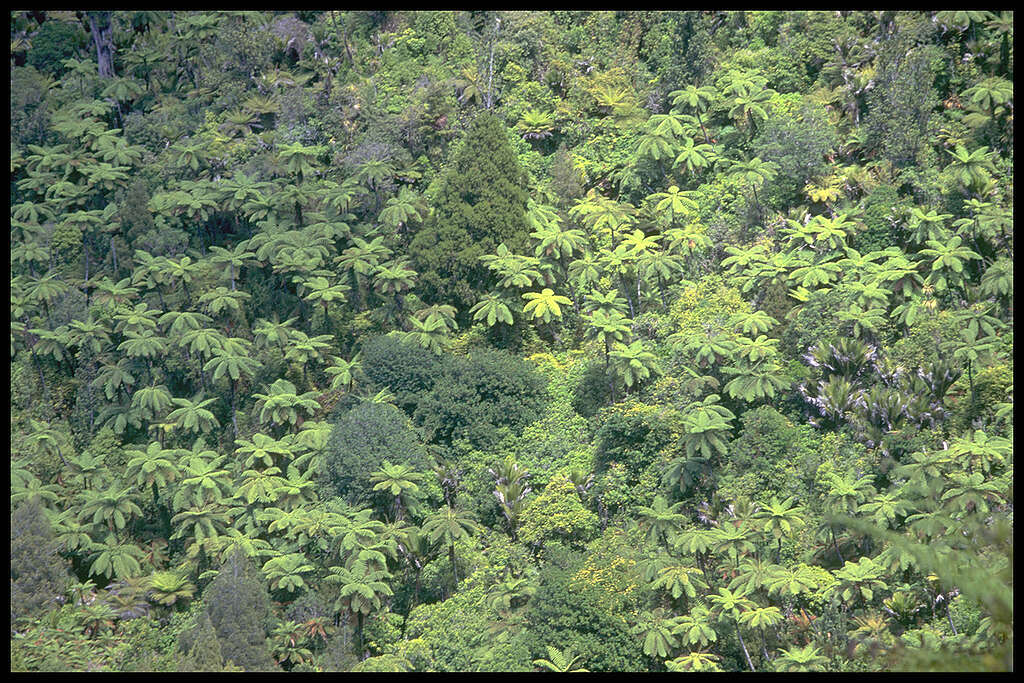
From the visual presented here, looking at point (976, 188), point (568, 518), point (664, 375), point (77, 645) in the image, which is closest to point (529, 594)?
point (568, 518)

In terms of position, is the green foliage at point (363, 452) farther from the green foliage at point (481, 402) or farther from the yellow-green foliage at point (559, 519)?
the yellow-green foliage at point (559, 519)

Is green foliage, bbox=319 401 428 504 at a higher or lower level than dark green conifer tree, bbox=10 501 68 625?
higher

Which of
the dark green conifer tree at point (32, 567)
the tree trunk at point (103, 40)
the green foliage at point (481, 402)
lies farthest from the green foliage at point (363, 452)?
the tree trunk at point (103, 40)

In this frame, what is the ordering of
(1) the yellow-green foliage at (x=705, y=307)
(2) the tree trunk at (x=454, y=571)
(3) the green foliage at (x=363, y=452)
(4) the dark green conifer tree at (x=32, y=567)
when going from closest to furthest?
(4) the dark green conifer tree at (x=32, y=567), (2) the tree trunk at (x=454, y=571), (3) the green foliage at (x=363, y=452), (1) the yellow-green foliage at (x=705, y=307)

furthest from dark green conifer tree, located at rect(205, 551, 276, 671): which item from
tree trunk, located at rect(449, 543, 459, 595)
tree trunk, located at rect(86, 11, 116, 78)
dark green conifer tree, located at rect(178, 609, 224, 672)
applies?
tree trunk, located at rect(86, 11, 116, 78)

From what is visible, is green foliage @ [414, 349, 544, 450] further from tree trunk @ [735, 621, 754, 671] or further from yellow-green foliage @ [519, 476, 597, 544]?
tree trunk @ [735, 621, 754, 671]

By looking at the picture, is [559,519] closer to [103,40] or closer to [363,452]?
[363,452]

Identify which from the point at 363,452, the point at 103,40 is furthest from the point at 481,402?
the point at 103,40
